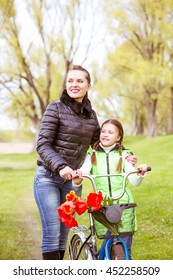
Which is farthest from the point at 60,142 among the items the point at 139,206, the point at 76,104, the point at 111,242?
the point at 139,206

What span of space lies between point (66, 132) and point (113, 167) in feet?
0.78

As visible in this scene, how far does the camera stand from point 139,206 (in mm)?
3941

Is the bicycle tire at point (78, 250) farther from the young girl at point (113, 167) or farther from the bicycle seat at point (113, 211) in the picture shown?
the bicycle seat at point (113, 211)

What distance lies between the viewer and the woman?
210cm

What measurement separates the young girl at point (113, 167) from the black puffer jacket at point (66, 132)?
6 centimetres

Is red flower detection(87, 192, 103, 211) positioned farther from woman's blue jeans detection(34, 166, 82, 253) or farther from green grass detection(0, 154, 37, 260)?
green grass detection(0, 154, 37, 260)

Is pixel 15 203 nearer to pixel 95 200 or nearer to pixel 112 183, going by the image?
pixel 112 183

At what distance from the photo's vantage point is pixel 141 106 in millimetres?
9602

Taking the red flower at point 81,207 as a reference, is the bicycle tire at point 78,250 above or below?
below

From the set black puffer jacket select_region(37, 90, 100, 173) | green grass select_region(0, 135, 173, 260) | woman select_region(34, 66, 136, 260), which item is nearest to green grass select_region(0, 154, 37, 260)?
green grass select_region(0, 135, 173, 260)

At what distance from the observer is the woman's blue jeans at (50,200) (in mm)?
2121

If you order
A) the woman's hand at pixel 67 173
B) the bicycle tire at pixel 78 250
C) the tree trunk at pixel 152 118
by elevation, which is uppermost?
the tree trunk at pixel 152 118

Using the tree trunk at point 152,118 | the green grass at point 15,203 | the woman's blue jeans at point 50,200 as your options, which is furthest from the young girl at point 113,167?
the tree trunk at point 152,118

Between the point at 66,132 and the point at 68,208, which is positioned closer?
the point at 68,208
